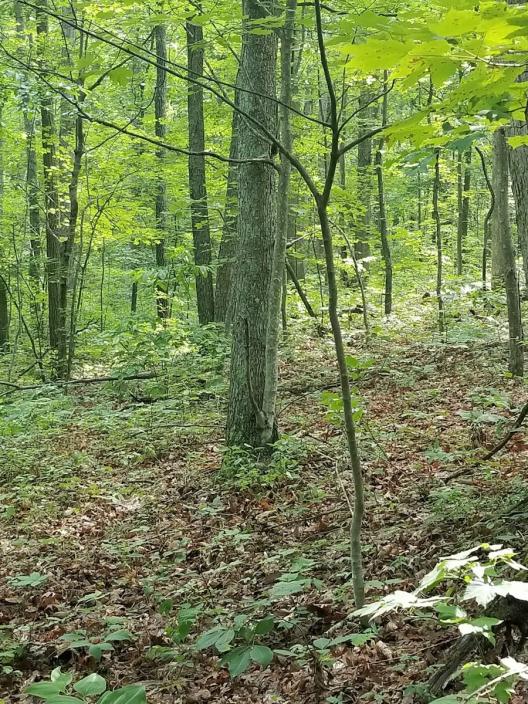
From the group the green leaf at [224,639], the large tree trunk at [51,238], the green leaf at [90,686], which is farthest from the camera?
the large tree trunk at [51,238]

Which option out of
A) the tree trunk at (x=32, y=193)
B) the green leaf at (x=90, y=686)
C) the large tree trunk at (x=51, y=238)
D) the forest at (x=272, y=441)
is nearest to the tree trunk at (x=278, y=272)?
the forest at (x=272, y=441)

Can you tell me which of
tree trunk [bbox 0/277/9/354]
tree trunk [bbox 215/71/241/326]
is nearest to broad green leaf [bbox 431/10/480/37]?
tree trunk [bbox 215/71/241/326]

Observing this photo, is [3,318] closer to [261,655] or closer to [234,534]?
[234,534]

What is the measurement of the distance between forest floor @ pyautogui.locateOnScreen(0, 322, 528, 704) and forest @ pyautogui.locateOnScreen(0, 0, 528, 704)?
23 mm

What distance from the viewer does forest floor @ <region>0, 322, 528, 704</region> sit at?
307cm

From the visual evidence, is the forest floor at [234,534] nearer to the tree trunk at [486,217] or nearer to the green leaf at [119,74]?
the green leaf at [119,74]

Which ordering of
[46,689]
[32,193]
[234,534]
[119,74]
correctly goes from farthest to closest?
1. [32,193]
2. [234,534]
3. [119,74]
4. [46,689]

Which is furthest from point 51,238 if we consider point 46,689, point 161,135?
point 46,689

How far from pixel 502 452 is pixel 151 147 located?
8.99 meters

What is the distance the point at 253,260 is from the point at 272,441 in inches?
71.8

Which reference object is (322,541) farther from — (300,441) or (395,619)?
(300,441)

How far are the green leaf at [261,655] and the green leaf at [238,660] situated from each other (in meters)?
0.03

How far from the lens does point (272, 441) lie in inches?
248

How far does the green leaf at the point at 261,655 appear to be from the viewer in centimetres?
240
